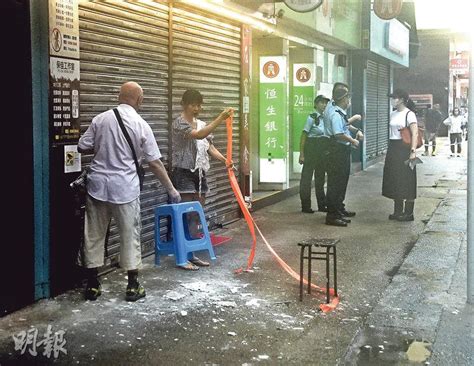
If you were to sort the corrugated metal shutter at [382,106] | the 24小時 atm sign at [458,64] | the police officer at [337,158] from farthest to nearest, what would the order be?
the 24小時 atm sign at [458,64] < the corrugated metal shutter at [382,106] < the police officer at [337,158]

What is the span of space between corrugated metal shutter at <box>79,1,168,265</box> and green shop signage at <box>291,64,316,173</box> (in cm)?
599

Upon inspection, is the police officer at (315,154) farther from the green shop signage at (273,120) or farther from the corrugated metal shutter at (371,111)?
the corrugated metal shutter at (371,111)

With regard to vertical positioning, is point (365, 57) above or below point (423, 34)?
below

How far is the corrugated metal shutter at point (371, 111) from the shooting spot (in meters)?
20.2

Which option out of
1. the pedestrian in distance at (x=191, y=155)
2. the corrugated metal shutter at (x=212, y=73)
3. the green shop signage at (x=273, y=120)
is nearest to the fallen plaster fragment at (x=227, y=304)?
the pedestrian in distance at (x=191, y=155)

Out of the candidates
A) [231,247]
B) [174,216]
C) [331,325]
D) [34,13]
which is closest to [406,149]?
[231,247]

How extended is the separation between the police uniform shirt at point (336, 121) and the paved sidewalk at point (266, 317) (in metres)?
1.72

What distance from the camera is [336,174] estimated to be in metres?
9.61

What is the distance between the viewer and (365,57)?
61.1 ft

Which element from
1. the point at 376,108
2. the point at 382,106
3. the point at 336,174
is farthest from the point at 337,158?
the point at 382,106

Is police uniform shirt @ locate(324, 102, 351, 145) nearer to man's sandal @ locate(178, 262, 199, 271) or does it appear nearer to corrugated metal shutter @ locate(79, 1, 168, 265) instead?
corrugated metal shutter @ locate(79, 1, 168, 265)

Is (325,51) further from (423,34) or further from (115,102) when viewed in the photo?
(423,34)

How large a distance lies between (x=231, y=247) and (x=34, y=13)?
377cm

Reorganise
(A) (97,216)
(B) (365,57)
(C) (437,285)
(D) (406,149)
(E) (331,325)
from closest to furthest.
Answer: (E) (331,325) < (A) (97,216) < (C) (437,285) < (D) (406,149) < (B) (365,57)
